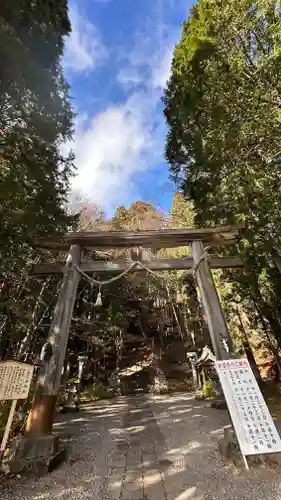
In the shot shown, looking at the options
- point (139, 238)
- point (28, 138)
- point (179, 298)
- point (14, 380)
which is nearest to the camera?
point (14, 380)

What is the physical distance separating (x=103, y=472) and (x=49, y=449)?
82 cm

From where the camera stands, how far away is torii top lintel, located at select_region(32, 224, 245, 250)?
5551 millimetres

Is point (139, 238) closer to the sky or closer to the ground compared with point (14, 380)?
closer to the sky

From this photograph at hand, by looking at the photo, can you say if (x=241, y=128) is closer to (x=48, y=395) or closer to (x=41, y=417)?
(x=48, y=395)

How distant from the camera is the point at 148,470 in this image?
3674 mm

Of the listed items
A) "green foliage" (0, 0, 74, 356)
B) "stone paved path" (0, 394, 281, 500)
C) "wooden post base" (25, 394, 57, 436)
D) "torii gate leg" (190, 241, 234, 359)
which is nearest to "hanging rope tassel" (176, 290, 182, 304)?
"stone paved path" (0, 394, 281, 500)

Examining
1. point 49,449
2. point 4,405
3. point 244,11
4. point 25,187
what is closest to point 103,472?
point 49,449

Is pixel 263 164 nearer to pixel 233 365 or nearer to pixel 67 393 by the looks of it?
pixel 233 365

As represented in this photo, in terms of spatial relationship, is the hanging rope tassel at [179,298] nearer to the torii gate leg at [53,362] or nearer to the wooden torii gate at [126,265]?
the wooden torii gate at [126,265]

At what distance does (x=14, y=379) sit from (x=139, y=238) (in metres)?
3.33

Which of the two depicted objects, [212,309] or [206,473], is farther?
[212,309]

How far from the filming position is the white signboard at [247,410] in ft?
10.9

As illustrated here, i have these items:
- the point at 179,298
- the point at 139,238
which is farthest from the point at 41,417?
the point at 179,298

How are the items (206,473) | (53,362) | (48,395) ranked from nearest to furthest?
(206,473)
(48,395)
(53,362)
